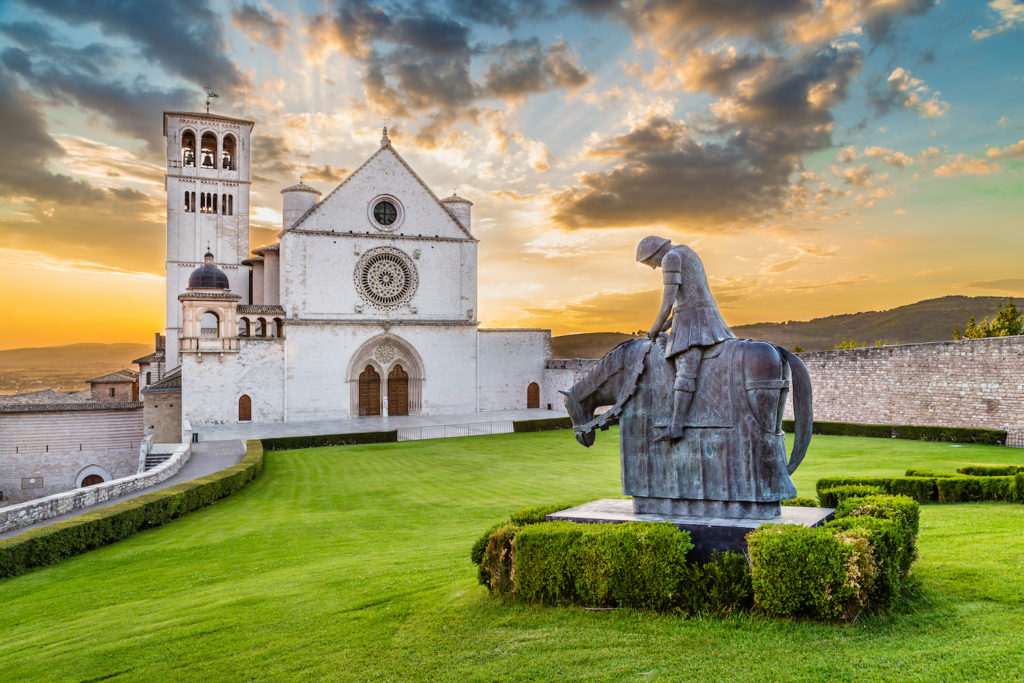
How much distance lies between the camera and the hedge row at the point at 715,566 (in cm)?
561

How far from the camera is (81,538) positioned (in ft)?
44.0

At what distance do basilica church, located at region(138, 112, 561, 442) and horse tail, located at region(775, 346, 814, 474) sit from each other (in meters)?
34.5

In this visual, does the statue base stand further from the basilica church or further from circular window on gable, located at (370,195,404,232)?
circular window on gable, located at (370,195,404,232)

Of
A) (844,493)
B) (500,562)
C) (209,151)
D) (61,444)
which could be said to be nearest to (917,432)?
(844,493)

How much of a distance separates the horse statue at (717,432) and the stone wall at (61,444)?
39.2 m

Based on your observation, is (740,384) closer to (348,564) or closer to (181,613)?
(348,564)

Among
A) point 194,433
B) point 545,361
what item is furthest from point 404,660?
point 545,361

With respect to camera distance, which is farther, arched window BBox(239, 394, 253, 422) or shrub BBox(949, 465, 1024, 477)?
arched window BBox(239, 394, 253, 422)

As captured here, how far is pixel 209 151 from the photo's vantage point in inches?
2000

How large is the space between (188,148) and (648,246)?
51744mm

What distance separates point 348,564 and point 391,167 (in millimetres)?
34660

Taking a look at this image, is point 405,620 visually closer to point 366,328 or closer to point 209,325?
point 366,328

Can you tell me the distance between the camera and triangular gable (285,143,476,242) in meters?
39.4

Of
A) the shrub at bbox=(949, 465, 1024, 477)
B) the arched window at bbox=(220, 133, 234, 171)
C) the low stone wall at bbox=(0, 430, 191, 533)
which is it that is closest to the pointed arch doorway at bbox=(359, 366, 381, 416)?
the low stone wall at bbox=(0, 430, 191, 533)
